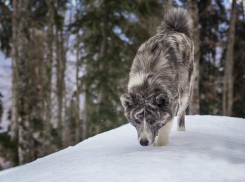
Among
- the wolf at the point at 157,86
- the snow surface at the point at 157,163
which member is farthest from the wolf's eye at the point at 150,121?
the snow surface at the point at 157,163

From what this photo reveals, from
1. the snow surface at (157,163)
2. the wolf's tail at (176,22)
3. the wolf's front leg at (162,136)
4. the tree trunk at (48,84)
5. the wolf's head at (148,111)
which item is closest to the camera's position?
A: the snow surface at (157,163)

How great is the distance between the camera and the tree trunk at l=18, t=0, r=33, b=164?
1198cm

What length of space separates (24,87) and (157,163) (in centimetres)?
928

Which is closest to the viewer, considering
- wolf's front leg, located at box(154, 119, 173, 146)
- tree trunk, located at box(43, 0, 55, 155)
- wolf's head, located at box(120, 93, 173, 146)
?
wolf's head, located at box(120, 93, 173, 146)

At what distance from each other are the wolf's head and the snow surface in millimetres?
340

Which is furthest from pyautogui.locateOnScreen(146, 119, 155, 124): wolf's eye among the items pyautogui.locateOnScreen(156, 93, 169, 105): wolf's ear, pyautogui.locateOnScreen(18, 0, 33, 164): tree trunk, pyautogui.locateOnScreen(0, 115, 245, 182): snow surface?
pyautogui.locateOnScreen(18, 0, 33, 164): tree trunk

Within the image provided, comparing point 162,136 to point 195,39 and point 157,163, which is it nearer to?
point 157,163

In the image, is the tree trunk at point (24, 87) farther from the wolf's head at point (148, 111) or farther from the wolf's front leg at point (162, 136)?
the wolf's front leg at point (162, 136)

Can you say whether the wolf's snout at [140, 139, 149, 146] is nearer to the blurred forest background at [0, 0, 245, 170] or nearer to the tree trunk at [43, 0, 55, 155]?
the blurred forest background at [0, 0, 245, 170]

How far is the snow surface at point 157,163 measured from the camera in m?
3.55

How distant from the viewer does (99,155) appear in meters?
4.91

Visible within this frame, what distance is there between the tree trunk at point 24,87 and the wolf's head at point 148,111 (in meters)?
8.06

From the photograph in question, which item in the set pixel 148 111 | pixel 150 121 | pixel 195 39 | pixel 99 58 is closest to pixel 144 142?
pixel 150 121

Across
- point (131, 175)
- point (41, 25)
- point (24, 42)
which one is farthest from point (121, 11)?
point (131, 175)
